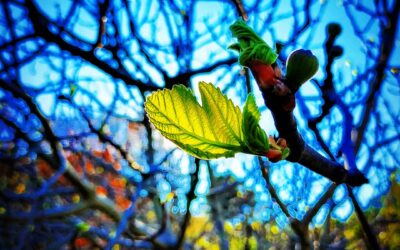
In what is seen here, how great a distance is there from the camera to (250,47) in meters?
0.42

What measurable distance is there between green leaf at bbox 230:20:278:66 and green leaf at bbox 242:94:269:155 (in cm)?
6

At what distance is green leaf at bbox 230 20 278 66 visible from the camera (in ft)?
1.37

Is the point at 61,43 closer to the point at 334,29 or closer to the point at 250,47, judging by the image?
the point at 334,29

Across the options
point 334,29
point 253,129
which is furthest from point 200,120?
point 334,29

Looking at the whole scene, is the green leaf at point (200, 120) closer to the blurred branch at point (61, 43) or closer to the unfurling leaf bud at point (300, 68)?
the unfurling leaf bud at point (300, 68)

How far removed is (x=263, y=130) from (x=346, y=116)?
0.50m

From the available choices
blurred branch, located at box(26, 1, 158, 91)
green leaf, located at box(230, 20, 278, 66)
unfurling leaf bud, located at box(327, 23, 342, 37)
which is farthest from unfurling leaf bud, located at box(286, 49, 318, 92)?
blurred branch, located at box(26, 1, 158, 91)

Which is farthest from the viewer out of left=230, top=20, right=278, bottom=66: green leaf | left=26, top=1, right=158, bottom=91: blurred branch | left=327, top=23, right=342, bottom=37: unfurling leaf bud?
left=26, top=1, right=158, bottom=91: blurred branch

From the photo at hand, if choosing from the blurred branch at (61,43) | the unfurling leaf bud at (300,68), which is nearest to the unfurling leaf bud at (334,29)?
the unfurling leaf bud at (300,68)

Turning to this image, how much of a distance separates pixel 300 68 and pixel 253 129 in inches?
4.3

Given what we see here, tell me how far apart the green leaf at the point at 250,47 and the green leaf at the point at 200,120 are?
7 cm

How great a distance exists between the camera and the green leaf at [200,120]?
0.48m

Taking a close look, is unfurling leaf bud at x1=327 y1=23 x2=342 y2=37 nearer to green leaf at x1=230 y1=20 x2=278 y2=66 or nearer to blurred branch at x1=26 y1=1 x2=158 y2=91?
green leaf at x1=230 y1=20 x2=278 y2=66

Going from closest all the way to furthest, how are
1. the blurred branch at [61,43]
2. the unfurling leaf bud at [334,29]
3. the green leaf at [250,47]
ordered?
the green leaf at [250,47] < the unfurling leaf bud at [334,29] < the blurred branch at [61,43]
